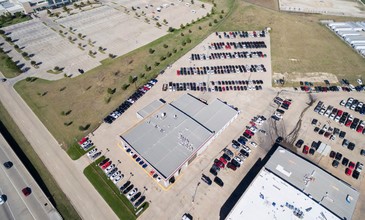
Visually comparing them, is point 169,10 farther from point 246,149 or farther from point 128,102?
point 246,149

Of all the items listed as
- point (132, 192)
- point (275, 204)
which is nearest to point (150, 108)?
point (132, 192)

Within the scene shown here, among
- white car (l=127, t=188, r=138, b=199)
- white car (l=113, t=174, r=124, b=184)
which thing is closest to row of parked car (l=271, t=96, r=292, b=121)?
white car (l=127, t=188, r=138, b=199)

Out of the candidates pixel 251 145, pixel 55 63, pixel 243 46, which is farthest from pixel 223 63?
pixel 55 63

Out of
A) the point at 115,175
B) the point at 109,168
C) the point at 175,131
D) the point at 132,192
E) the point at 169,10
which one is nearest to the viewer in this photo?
the point at 132,192

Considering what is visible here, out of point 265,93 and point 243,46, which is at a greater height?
point 243,46

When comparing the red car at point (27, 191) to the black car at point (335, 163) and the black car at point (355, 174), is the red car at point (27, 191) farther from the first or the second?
the black car at point (355, 174)

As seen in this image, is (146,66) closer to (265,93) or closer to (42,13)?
(265,93)

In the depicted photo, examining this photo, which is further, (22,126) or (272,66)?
(272,66)
